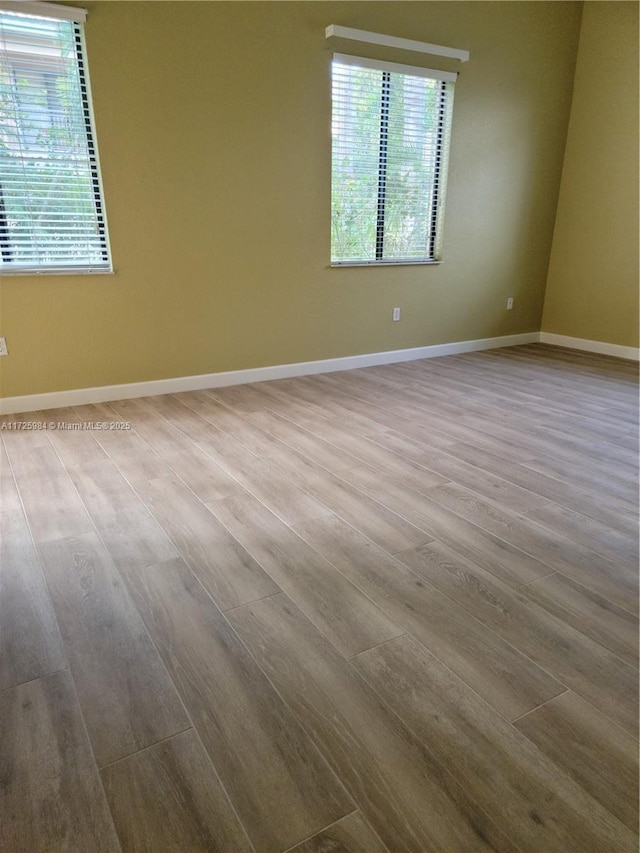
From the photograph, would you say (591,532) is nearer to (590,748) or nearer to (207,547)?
(590,748)

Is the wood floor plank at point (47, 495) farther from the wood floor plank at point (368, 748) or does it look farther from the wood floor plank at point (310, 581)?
the wood floor plank at point (368, 748)

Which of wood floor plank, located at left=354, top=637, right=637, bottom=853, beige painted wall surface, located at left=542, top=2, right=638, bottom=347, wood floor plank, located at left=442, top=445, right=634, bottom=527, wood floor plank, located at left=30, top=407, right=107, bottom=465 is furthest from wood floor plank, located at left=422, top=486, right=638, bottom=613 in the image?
beige painted wall surface, located at left=542, top=2, right=638, bottom=347

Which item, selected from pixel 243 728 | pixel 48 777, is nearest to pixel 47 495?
pixel 48 777

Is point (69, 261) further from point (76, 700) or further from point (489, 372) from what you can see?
point (489, 372)

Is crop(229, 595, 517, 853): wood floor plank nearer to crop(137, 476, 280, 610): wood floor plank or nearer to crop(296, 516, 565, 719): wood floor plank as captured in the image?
crop(137, 476, 280, 610): wood floor plank

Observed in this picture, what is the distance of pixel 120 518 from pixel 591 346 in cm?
463

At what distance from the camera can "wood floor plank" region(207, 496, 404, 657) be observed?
1481mm

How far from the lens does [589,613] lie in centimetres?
156

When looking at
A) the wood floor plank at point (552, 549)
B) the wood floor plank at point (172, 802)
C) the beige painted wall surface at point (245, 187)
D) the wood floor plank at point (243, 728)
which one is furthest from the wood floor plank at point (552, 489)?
the beige painted wall surface at point (245, 187)

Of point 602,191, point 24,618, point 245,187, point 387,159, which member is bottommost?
point 24,618

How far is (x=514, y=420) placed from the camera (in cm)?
322

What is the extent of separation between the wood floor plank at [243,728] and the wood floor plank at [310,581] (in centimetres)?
24

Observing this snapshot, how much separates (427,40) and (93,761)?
4682mm

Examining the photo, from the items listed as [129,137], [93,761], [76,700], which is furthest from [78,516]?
[129,137]
